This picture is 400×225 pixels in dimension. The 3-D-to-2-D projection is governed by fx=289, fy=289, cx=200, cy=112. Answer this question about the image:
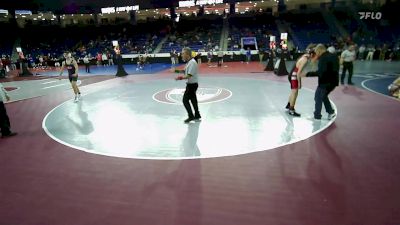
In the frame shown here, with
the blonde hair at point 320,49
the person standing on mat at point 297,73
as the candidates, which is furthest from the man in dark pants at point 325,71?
the person standing on mat at point 297,73

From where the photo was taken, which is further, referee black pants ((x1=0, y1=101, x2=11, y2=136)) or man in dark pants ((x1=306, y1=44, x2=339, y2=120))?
referee black pants ((x1=0, y1=101, x2=11, y2=136))

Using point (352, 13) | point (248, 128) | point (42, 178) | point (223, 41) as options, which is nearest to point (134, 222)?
point (42, 178)

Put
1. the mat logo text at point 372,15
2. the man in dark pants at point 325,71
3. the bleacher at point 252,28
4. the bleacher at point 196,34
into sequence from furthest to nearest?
the bleacher at point 196,34 → the mat logo text at point 372,15 → the bleacher at point 252,28 → the man in dark pants at point 325,71

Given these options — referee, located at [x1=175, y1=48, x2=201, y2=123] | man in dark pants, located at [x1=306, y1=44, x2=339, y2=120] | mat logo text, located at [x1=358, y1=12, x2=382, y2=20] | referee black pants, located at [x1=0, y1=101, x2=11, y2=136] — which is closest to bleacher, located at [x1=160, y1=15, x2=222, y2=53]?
mat logo text, located at [x1=358, y1=12, x2=382, y2=20]

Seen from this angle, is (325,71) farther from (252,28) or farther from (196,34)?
(196,34)

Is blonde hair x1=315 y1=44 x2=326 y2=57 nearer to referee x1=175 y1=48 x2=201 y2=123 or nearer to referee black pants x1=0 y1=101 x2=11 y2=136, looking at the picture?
referee x1=175 y1=48 x2=201 y2=123

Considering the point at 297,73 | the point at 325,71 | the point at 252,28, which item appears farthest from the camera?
the point at 252,28

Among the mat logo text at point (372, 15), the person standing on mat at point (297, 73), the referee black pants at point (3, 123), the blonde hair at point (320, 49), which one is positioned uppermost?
the mat logo text at point (372, 15)

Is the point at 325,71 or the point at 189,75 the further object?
the point at 189,75

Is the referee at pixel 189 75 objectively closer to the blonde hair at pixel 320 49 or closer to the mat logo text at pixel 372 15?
the blonde hair at pixel 320 49

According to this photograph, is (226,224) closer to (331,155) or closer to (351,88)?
(331,155)

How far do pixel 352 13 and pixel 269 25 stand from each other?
967 centimetres

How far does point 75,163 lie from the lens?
16.8 feet

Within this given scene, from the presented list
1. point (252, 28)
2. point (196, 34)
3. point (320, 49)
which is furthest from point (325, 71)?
point (196, 34)
